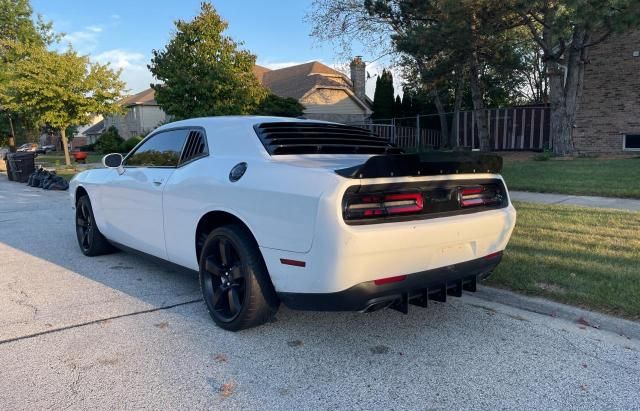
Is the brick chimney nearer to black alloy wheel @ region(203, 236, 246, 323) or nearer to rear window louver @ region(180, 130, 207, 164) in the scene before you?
rear window louver @ region(180, 130, 207, 164)

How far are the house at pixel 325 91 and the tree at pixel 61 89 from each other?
45.8ft

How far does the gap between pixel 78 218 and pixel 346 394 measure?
4.94 m

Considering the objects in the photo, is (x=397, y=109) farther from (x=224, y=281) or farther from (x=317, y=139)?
(x=224, y=281)

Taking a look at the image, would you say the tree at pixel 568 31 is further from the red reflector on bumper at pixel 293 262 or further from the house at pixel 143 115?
the house at pixel 143 115

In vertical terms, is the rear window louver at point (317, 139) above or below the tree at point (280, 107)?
below

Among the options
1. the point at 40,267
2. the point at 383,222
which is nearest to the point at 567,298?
the point at 383,222

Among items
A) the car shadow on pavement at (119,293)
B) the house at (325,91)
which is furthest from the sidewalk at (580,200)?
the house at (325,91)

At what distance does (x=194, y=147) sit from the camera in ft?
14.7

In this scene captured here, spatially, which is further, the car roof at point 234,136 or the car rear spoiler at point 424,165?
the car roof at point 234,136

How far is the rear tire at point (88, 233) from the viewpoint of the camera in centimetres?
611

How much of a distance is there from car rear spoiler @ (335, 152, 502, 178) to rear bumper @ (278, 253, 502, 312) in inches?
26.4

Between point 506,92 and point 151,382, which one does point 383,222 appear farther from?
point 506,92

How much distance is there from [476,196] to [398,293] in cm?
108

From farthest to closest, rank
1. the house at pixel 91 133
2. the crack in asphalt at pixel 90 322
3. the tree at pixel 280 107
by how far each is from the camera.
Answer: the house at pixel 91 133 → the tree at pixel 280 107 → the crack in asphalt at pixel 90 322
